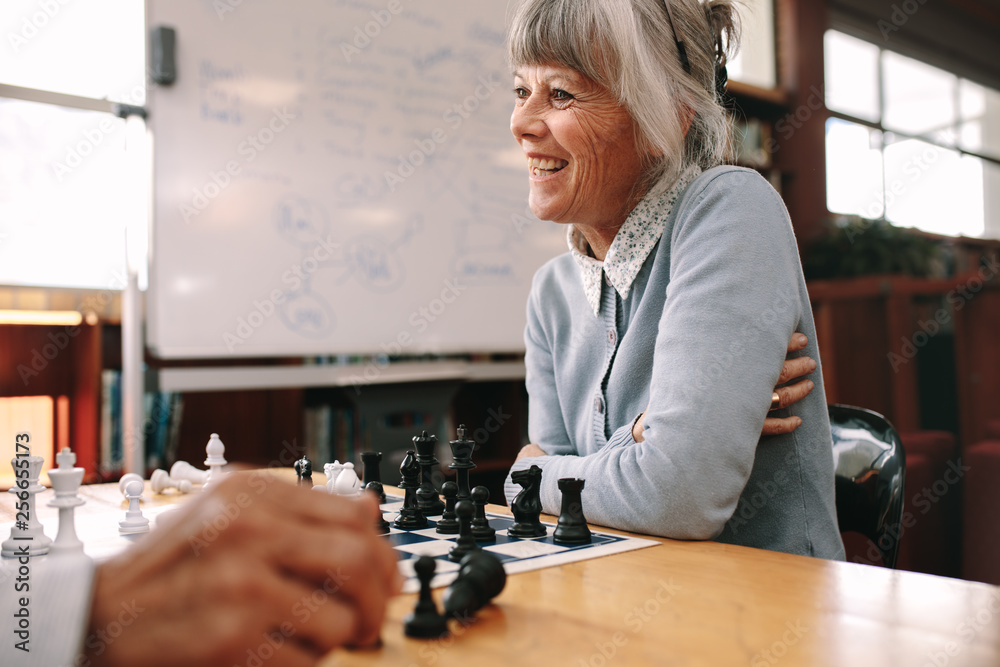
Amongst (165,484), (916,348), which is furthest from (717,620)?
(916,348)

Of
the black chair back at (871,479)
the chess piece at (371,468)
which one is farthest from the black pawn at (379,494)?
the black chair back at (871,479)

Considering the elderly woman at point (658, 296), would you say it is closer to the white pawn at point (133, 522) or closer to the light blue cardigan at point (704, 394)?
the light blue cardigan at point (704, 394)

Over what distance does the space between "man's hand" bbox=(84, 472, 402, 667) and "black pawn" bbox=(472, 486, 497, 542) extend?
40cm

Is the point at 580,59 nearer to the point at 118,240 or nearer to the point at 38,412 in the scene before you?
the point at 118,240

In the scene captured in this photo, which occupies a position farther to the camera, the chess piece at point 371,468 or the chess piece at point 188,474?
the chess piece at point 188,474

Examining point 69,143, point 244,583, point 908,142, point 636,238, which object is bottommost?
point 244,583

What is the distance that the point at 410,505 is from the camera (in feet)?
3.33

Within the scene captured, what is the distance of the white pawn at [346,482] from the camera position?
114 cm

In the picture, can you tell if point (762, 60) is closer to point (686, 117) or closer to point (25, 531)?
point (686, 117)

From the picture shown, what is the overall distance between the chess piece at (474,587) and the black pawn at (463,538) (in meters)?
0.13

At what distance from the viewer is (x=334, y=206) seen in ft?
8.70

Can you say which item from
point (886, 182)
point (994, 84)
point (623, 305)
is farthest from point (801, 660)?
point (994, 84)

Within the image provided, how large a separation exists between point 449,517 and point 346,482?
0.23m

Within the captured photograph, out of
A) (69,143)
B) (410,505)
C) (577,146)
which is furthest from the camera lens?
(69,143)
